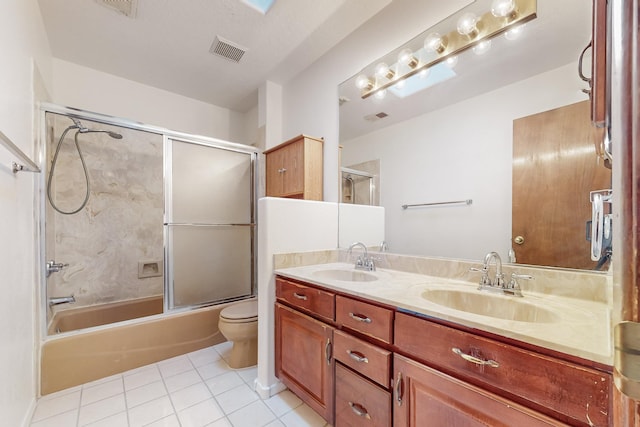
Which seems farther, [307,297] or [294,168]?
[294,168]

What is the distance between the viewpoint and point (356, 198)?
1.91 m

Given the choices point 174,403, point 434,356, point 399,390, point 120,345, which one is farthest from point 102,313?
point 434,356

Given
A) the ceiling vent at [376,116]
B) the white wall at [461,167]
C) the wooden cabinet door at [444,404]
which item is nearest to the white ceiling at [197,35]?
the ceiling vent at [376,116]

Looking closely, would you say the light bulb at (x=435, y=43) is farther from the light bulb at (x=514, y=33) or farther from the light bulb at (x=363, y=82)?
the light bulb at (x=363, y=82)

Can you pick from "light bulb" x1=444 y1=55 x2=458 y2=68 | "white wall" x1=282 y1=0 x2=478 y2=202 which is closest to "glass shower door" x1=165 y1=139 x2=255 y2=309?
"white wall" x1=282 y1=0 x2=478 y2=202

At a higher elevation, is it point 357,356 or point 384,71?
point 384,71

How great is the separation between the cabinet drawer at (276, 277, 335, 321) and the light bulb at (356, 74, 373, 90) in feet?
4.73

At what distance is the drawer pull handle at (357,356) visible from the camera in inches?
42.0

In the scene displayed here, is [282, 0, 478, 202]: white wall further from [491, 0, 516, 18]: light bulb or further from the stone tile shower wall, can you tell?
the stone tile shower wall

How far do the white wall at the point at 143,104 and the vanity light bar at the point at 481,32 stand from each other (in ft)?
6.90

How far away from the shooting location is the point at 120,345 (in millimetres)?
1843

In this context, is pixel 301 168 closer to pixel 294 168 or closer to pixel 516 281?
pixel 294 168

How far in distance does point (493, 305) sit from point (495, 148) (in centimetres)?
75

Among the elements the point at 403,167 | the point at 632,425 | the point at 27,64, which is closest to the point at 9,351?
the point at 27,64
